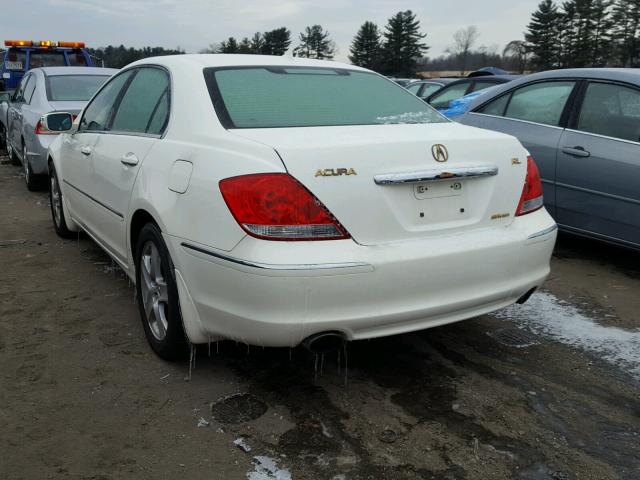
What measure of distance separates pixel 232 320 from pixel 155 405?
0.60 metres

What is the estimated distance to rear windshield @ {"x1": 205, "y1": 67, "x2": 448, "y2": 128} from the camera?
309 centimetres

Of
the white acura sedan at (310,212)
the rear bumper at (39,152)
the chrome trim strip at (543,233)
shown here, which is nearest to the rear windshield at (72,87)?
the rear bumper at (39,152)

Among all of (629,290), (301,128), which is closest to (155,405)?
(301,128)

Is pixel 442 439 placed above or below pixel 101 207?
below

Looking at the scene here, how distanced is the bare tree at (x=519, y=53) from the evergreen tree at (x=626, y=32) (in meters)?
9.37

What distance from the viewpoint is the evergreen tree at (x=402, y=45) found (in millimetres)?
79438

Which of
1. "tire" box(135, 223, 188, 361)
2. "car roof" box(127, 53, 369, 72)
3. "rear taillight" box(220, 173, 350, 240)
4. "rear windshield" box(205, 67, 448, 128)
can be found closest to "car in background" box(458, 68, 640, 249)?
"rear windshield" box(205, 67, 448, 128)

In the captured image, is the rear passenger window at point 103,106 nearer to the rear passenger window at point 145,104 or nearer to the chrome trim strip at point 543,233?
the rear passenger window at point 145,104

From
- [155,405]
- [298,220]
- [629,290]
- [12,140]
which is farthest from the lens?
[12,140]

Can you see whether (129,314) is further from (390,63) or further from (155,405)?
(390,63)

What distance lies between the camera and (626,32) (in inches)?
2589

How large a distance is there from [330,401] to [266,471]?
1.93 ft

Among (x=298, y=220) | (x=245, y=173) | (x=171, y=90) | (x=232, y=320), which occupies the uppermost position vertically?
(x=171, y=90)

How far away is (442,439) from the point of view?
2643 millimetres
